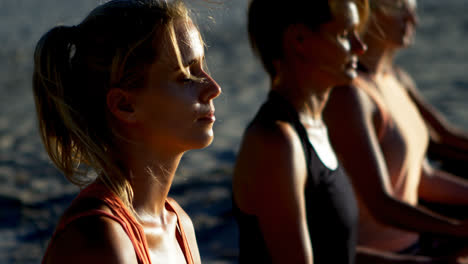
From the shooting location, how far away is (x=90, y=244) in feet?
3.88

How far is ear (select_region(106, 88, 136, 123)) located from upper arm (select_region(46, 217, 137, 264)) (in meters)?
0.25

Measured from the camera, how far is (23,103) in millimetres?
7469

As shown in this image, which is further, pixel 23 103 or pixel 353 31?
pixel 23 103

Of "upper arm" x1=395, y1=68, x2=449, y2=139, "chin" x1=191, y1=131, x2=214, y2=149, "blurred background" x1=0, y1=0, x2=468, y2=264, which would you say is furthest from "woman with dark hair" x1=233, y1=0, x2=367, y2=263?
"upper arm" x1=395, y1=68, x2=449, y2=139

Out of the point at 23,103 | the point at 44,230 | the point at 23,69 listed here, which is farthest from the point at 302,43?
the point at 23,69

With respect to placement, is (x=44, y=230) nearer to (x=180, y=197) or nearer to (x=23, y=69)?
(x=180, y=197)

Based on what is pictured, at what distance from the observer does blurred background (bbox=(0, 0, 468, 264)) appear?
3.90 meters

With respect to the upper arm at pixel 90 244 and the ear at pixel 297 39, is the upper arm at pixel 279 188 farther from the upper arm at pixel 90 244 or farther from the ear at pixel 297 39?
the upper arm at pixel 90 244

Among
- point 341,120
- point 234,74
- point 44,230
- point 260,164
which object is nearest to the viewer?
point 260,164

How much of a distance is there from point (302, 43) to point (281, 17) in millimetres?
119

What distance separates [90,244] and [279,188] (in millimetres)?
782

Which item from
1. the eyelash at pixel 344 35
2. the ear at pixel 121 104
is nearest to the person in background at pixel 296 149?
the eyelash at pixel 344 35

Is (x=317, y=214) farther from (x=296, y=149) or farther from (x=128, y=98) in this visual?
(x=128, y=98)

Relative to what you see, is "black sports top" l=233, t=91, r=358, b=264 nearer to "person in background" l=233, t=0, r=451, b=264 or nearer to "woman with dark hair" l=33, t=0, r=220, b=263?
"person in background" l=233, t=0, r=451, b=264
